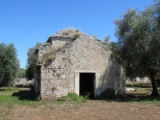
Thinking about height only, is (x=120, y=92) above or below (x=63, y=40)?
below

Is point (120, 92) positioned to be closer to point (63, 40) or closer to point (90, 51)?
point (90, 51)

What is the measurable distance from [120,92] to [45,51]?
813 centimetres

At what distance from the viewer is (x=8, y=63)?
38.4 meters

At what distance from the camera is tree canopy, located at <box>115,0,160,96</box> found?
21.0 m

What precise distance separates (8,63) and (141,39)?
23.3m

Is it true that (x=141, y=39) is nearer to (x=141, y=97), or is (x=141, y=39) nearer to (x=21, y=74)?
(x=141, y=97)

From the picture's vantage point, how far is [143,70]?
77.5ft

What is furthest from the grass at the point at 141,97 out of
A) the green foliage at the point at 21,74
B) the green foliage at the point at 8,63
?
the green foliage at the point at 21,74

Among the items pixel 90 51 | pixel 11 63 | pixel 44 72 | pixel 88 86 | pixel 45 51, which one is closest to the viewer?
pixel 44 72

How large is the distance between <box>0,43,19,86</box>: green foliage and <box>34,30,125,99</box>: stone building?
1603 centimetres

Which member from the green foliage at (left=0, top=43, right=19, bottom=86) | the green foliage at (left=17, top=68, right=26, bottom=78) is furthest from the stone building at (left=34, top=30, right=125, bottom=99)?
the green foliage at (left=17, top=68, right=26, bottom=78)

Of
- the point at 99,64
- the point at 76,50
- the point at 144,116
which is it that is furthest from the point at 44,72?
the point at 144,116

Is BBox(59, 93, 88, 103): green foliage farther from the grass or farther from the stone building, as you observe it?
the grass

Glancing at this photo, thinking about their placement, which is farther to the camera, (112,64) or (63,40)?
(63,40)
